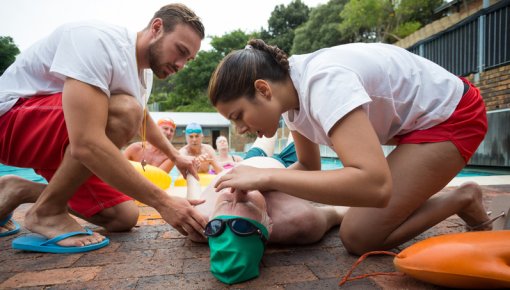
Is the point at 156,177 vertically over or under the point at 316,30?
under

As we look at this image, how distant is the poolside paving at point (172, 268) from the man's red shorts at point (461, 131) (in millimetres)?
552

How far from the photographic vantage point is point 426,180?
1605 millimetres

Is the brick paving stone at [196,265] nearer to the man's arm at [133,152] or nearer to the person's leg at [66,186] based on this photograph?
the person's leg at [66,186]

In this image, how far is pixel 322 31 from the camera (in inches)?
1004

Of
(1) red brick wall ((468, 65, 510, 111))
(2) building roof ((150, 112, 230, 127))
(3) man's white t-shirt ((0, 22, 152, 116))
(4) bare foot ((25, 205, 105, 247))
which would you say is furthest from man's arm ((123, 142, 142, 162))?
(2) building roof ((150, 112, 230, 127))

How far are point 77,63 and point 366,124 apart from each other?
1.35 m

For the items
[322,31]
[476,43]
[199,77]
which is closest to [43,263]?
[476,43]

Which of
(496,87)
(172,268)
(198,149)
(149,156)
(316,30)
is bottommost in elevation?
(198,149)

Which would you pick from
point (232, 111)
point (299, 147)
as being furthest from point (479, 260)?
point (299, 147)

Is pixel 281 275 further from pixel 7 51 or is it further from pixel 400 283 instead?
pixel 7 51

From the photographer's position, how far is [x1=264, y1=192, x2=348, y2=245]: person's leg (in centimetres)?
172

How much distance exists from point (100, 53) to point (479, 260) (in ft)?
5.92

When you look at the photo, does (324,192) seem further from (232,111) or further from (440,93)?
(440,93)

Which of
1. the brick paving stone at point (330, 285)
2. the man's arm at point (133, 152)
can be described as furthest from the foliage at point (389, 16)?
the brick paving stone at point (330, 285)
